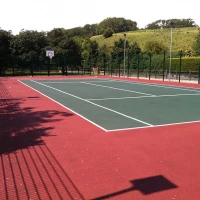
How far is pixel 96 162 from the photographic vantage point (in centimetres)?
583

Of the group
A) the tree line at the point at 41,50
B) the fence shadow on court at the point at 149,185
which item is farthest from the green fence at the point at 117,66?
the fence shadow on court at the point at 149,185

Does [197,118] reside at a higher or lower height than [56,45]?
lower

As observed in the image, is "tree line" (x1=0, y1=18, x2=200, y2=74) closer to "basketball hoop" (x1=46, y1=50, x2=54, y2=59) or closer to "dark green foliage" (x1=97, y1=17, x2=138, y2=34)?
"basketball hoop" (x1=46, y1=50, x2=54, y2=59)

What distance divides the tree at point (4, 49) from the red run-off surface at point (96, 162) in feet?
106

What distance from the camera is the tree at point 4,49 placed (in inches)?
1550

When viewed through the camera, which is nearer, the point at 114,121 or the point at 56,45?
the point at 114,121

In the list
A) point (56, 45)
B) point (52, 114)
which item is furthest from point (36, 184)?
point (56, 45)

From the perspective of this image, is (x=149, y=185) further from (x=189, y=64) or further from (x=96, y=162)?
(x=189, y=64)

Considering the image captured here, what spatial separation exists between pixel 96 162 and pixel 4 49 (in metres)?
37.4

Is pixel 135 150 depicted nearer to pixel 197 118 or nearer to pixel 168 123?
pixel 168 123

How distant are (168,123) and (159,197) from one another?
17.2ft

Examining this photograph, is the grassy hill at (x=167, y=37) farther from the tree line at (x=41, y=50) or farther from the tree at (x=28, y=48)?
the tree at (x=28, y=48)

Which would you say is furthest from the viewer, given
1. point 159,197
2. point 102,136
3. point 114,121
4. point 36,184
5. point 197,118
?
point 197,118

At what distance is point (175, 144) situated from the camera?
705 centimetres
